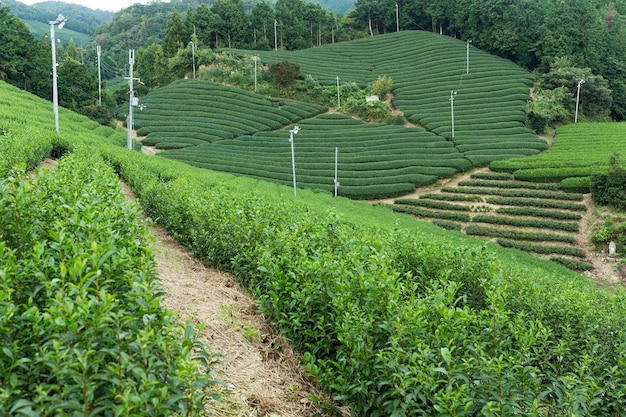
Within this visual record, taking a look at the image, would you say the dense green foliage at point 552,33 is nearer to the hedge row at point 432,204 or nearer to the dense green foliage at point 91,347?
the hedge row at point 432,204

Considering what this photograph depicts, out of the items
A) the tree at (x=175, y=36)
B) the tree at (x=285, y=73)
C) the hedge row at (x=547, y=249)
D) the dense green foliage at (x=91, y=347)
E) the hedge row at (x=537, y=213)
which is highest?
the tree at (x=175, y=36)

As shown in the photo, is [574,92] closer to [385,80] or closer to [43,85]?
[385,80]

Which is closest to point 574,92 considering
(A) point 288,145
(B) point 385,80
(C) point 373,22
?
(B) point 385,80

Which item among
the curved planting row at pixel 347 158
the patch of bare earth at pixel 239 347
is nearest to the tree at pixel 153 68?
the curved planting row at pixel 347 158

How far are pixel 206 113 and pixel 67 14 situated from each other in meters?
143

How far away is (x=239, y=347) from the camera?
5.41 metres

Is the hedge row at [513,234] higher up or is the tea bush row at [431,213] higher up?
the tea bush row at [431,213]

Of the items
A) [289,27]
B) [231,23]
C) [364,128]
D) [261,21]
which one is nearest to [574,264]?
[364,128]

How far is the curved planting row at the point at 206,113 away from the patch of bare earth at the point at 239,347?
124 feet

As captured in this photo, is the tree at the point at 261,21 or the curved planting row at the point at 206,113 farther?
the tree at the point at 261,21

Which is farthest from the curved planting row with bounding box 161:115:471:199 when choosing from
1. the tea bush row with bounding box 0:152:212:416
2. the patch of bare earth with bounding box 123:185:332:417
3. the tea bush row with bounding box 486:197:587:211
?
the tea bush row with bounding box 0:152:212:416

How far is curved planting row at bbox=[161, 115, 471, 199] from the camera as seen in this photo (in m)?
35.2

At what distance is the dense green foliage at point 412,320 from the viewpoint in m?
3.89

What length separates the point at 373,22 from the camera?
9406 cm
